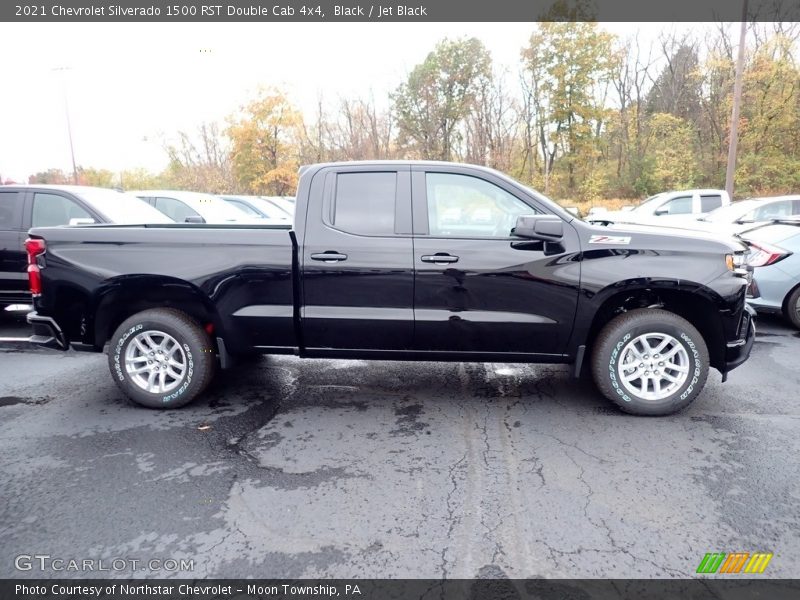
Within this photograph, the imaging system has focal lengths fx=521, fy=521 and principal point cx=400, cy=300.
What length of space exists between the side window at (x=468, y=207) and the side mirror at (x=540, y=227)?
0.76 feet

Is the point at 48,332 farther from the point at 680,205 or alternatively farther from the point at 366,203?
the point at 680,205

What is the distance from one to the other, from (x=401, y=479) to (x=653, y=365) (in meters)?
2.20

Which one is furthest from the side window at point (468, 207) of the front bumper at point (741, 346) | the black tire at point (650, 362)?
the front bumper at point (741, 346)

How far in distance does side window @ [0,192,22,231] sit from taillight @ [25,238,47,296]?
3.14 m

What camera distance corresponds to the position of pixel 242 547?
8.37 ft

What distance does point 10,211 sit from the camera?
675 centimetres

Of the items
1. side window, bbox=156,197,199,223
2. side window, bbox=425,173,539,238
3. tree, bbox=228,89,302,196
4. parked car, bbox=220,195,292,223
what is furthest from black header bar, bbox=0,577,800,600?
tree, bbox=228,89,302,196

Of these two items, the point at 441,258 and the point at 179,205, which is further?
the point at 179,205

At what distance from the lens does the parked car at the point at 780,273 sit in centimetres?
649

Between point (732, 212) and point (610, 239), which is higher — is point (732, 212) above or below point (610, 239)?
above

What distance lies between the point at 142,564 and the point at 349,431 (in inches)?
65.5

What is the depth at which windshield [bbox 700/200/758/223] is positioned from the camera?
34.5ft

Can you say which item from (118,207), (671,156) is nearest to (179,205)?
(118,207)

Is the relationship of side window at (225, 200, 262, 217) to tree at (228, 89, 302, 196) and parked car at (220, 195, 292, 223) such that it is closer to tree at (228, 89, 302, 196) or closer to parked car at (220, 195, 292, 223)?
parked car at (220, 195, 292, 223)
